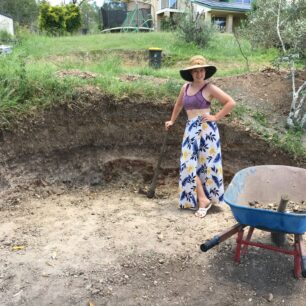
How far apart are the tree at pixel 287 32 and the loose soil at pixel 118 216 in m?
0.32

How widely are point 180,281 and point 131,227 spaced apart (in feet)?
3.31

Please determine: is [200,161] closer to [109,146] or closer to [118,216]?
[118,216]

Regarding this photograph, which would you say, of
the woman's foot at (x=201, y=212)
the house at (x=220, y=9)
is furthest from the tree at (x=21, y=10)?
the woman's foot at (x=201, y=212)

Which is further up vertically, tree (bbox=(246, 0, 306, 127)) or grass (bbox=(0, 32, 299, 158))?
tree (bbox=(246, 0, 306, 127))

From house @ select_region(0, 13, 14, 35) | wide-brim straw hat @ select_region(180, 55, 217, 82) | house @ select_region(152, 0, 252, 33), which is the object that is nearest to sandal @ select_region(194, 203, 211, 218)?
wide-brim straw hat @ select_region(180, 55, 217, 82)

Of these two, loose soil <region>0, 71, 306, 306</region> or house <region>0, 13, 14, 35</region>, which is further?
house <region>0, 13, 14, 35</region>

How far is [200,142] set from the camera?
4.63m

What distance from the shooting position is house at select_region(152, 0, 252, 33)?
78.4 feet

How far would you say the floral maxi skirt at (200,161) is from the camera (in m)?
Answer: 4.59

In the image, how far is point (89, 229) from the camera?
4.36m

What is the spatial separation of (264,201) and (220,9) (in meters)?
21.8

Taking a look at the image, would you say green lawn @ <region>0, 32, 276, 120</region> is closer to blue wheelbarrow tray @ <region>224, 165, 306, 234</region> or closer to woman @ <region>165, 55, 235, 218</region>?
woman @ <region>165, 55, 235, 218</region>

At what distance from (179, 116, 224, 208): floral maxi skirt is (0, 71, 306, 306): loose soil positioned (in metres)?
0.25

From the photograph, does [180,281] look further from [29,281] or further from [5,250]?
[5,250]
